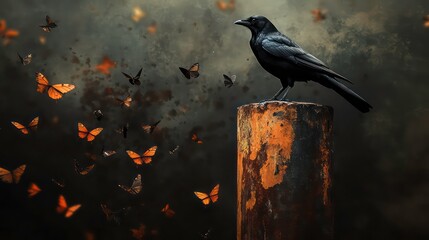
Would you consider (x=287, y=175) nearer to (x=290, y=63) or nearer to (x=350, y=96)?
(x=350, y=96)

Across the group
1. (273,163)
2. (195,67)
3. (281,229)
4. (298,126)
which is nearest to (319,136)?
(298,126)

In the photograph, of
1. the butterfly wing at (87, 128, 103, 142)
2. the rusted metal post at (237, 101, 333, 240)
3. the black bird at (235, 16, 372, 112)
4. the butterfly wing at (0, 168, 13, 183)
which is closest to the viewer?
the rusted metal post at (237, 101, 333, 240)

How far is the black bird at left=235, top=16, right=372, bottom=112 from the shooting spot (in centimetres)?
398

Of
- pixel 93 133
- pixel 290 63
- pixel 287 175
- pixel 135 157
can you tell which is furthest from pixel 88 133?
pixel 287 175

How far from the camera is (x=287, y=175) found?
3.08 metres

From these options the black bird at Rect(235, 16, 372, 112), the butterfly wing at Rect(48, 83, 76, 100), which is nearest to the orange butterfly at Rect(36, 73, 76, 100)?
the butterfly wing at Rect(48, 83, 76, 100)

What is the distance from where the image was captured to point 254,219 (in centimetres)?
312

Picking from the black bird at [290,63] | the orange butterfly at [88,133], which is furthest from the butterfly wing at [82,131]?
the black bird at [290,63]

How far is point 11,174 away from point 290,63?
385cm

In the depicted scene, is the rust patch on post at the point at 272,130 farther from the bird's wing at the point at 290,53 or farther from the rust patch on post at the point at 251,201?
the bird's wing at the point at 290,53

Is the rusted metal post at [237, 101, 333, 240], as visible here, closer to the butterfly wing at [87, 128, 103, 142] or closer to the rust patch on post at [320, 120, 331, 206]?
the rust patch on post at [320, 120, 331, 206]

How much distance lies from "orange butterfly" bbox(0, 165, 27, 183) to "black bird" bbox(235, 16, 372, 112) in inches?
135

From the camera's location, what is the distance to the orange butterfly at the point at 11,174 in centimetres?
580

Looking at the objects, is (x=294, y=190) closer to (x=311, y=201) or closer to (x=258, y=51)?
(x=311, y=201)
